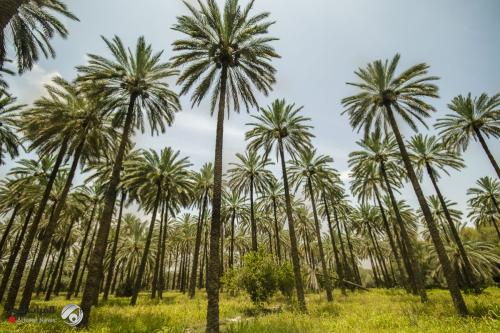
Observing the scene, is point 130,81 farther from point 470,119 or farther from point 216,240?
point 470,119

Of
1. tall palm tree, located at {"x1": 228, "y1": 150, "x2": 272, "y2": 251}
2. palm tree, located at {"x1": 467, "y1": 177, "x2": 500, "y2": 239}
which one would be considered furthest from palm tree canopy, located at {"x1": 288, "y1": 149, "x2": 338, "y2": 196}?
palm tree, located at {"x1": 467, "y1": 177, "x2": 500, "y2": 239}

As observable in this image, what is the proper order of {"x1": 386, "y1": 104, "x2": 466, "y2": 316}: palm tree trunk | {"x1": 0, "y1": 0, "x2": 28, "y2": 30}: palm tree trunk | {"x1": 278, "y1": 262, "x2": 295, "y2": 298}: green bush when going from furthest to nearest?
{"x1": 278, "y1": 262, "x2": 295, "y2": 298}: green bush < {"x1": 386, "y1": 104, "x2": 466, "y2": 316}: palm tree trunk < {"x1": 0, "y1": 0, "x2": 28, "y2": 30}: palm tree trunk

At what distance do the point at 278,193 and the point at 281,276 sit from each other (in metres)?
15.9

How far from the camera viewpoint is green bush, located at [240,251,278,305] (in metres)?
17.6

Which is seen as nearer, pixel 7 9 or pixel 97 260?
A: pixel 7 9

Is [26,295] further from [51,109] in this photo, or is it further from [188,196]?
[188,196]

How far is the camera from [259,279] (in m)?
17.8

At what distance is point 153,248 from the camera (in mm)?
43938

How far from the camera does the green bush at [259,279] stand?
692 inches

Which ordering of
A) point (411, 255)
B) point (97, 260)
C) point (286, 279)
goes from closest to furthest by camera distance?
point (97, 260), point (286, 279), point (411, 255)

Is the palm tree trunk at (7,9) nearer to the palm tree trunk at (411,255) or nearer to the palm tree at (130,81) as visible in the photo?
the palm tree at (130,81)

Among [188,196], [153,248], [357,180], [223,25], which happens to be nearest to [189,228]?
[153,248]

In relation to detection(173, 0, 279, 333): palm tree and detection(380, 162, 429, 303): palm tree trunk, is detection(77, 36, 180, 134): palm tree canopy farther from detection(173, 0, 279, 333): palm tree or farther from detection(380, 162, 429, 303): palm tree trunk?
detection(380, 162, 429, 303): palm tree trunk

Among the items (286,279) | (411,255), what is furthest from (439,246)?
(286,279)
